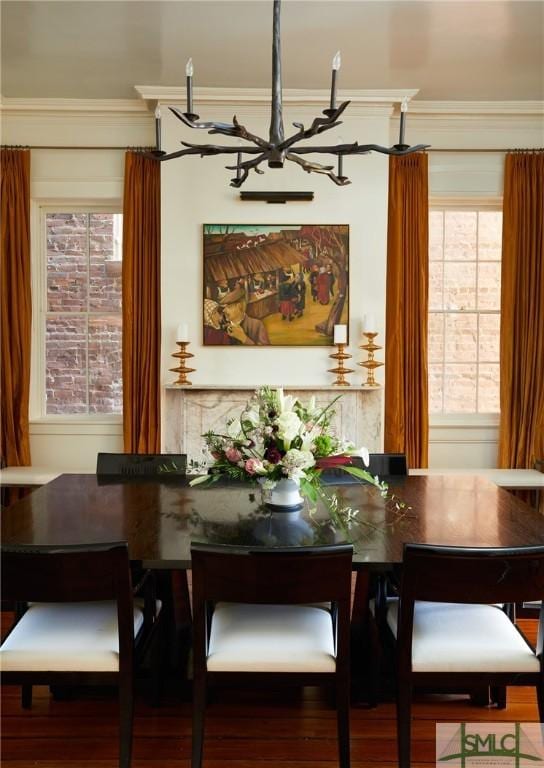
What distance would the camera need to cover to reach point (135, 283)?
479 centimetres

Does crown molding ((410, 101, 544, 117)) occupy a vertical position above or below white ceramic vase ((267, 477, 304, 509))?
above

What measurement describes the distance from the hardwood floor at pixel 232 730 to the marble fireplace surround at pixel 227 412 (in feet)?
7.32

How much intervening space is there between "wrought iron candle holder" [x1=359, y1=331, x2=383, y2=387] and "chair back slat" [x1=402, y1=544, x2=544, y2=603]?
279cm

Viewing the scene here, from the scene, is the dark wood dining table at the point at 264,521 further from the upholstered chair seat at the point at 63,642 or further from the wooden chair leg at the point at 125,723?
the wooden chair leg at the point at 125,723

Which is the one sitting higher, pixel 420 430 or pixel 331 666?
pixel 420 430

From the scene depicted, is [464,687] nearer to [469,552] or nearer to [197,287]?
[469,552]

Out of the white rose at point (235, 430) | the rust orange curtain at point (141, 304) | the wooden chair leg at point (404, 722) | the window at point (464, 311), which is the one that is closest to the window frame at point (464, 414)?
the window at point (464, 311)

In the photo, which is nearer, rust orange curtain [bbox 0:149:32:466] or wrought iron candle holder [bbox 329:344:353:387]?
wrought iron candle holder [bbox 329:344:353:387]

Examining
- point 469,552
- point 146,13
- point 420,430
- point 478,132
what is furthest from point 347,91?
point 469,552

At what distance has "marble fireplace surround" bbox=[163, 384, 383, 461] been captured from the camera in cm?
452

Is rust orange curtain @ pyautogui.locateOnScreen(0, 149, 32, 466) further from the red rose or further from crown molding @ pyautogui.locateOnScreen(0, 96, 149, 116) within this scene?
the red rose

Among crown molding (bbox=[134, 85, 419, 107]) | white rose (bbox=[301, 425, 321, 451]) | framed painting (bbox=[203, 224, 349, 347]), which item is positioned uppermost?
crown molding (bbox=[134, 85, 419, 107])

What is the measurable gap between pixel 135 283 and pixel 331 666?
141 inches

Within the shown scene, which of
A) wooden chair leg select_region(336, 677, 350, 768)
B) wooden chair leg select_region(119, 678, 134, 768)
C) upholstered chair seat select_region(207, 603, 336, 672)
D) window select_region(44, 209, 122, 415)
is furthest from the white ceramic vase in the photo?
window select_region(44, 209, 122, 415)
